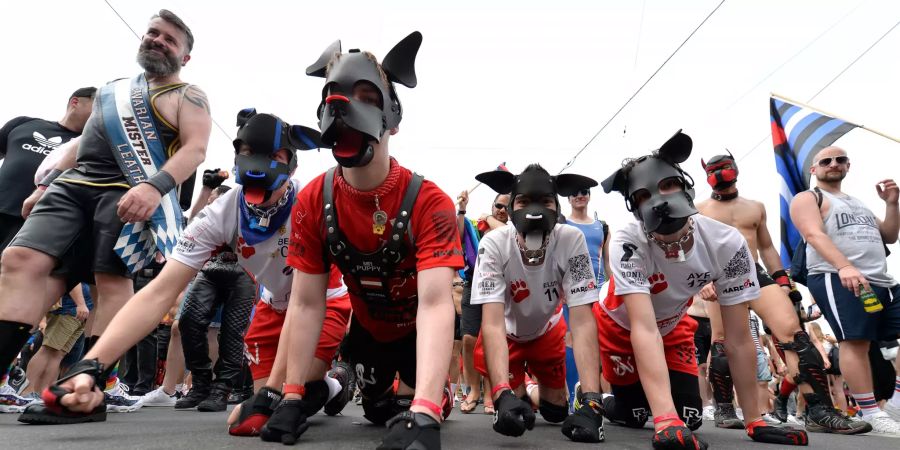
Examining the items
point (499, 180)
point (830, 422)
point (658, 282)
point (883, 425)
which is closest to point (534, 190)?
point (499, 180)

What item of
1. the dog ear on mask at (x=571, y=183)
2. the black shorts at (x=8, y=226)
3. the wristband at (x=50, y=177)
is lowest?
the black shorts at (x=8, y=226)

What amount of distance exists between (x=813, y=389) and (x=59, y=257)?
4.59 meters

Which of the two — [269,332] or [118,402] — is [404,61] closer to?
[269,332]

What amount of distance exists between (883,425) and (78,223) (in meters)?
4.93

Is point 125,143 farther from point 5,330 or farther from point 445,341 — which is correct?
point 445,341

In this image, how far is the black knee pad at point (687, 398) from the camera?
3.32 meters

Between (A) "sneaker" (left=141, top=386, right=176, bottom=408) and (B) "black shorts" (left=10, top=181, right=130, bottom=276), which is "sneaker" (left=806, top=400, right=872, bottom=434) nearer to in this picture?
(B) "black shorts" (left=10, top=181, right=130, bottom=276)

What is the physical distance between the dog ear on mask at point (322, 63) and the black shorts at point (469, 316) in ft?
10.6

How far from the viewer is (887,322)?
3.79m

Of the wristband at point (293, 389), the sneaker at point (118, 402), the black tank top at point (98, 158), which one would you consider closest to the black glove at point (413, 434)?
the wristband at point (293, 389)

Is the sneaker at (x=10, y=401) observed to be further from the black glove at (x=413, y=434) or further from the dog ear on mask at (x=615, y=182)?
the dog ear on mask at (x=615, y=182)

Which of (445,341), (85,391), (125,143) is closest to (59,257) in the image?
(125,143)

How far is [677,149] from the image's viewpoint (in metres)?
2.74

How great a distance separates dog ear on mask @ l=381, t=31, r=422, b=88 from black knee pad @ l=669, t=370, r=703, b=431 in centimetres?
247
